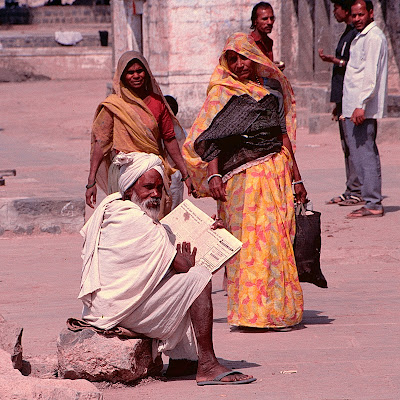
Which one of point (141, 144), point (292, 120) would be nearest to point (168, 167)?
point (141, 144)

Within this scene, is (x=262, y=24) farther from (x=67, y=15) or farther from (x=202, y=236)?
(x=67, y=15)

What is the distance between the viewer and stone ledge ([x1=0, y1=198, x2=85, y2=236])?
8.47 meters

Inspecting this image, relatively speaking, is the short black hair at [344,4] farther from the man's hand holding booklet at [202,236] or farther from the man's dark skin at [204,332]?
the man's dark skin at [204,332]

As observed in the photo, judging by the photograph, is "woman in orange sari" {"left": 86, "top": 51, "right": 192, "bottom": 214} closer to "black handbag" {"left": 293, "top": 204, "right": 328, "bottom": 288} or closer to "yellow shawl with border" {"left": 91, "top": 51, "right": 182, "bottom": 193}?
"yellow shawl with border" {"left": 91, "top": 51, "right": 182, "bottom": 193}

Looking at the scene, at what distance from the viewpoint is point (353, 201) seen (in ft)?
31.2

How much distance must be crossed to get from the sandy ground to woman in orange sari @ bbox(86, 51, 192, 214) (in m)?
0.90

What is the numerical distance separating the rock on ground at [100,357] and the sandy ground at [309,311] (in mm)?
86

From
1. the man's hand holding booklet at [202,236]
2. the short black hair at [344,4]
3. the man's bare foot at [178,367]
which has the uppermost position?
the short black hair at [344,4]

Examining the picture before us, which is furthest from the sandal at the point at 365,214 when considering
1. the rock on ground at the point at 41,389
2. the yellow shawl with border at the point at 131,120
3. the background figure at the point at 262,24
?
the rock on ground at the point at 41,389

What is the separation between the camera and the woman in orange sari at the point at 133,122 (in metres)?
6.04

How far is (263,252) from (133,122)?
55.1 inches

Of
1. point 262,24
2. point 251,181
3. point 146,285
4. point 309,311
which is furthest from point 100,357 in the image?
point 262,24

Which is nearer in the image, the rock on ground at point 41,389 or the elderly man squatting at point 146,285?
the rock on ground at point 41,389

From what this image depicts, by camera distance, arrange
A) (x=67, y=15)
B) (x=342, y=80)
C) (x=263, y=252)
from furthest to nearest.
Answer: (x=67, y=15) < (x=342, y=80) < (x=263, y=252)
